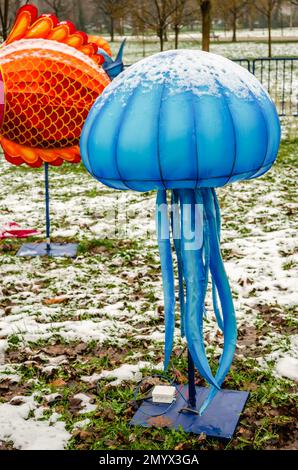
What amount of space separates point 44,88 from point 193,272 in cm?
323

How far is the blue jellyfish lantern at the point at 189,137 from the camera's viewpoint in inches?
122

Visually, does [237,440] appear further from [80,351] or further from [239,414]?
[80,351]

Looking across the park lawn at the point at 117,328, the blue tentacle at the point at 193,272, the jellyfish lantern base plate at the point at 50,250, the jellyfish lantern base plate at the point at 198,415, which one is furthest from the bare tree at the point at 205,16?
the blue tentacle at the point at 193,272

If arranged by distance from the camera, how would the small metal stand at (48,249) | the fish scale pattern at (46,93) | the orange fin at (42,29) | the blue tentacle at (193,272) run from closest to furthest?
the blue tentacle at (193,272)
the fish scale pattern at (46,93)
the orange fin at (42,29)
the small metal stand at (48,249)

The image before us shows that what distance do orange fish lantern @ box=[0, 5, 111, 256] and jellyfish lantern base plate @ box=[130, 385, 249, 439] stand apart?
9.50 ft

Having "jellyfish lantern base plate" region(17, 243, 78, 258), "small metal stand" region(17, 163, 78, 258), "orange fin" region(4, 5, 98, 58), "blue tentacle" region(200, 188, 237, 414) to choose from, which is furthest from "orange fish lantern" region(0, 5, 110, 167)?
"blue tentacle" region(200, 188, 237, 414)

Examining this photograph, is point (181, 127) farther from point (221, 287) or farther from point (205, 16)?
point (205, 16)

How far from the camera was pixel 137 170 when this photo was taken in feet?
10.4

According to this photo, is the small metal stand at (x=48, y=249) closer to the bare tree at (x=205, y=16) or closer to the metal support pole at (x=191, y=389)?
the metal support pole at (x=191, y=389)

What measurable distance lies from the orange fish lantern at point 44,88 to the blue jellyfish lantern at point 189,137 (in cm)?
274

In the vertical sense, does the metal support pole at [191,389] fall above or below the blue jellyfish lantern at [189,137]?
below

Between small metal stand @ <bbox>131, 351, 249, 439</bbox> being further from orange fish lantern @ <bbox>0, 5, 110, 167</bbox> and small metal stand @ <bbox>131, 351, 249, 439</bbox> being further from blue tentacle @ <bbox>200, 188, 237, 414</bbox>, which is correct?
orange fish lantern @ <bbox>0, 5, 110, 167</bbox>

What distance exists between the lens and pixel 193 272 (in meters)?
3.49

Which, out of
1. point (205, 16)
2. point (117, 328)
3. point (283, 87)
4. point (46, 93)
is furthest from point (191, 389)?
point (205, 16)
